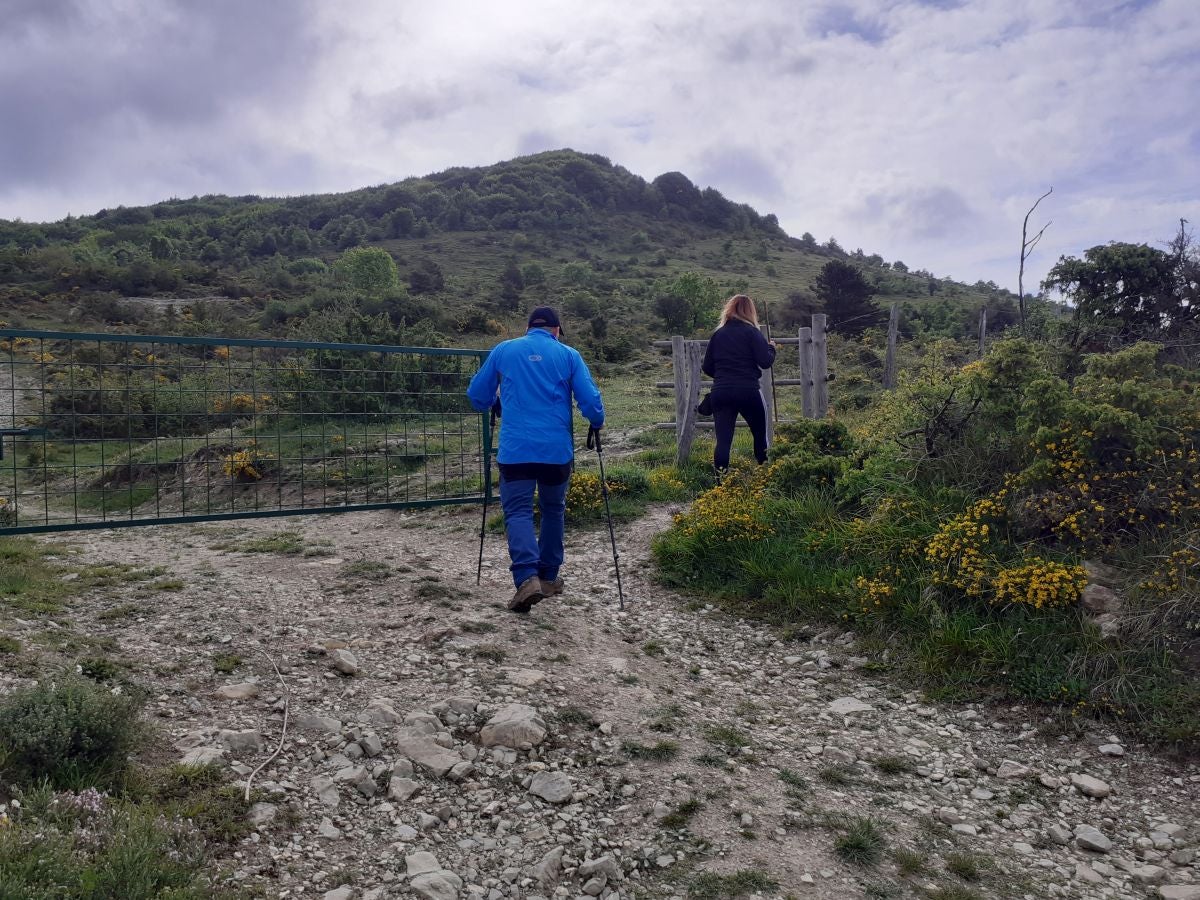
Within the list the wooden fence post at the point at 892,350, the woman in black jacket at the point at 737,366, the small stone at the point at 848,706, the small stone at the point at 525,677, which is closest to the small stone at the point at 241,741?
the small stone at the point at 525,677

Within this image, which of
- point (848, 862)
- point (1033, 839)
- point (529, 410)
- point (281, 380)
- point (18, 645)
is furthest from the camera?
point (281, 380)

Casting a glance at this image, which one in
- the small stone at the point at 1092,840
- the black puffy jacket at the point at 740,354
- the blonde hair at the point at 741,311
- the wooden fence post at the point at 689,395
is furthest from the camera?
the wooden fence post at the point at 689,395

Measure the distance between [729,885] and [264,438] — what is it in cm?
639

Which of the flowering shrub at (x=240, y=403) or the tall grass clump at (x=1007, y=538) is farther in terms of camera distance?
the flowering shrub at (x=240, y=403)

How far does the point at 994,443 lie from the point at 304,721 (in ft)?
17.9

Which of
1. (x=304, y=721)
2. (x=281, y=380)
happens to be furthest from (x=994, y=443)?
(x=281, y=380)

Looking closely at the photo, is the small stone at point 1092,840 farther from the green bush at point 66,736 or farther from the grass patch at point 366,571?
the grass patch at point 366,571

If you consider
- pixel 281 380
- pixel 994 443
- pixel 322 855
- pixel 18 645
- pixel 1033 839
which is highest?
pixel 281 380

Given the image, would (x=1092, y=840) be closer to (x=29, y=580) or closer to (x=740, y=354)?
(x=740, y=354)

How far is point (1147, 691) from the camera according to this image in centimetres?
435

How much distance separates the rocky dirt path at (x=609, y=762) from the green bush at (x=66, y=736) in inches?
14.5

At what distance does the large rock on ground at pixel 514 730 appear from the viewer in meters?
3.92

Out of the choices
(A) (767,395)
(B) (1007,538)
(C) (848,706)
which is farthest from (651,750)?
(A) (767,395)

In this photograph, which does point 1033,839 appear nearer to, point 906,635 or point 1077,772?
point 1077,772
